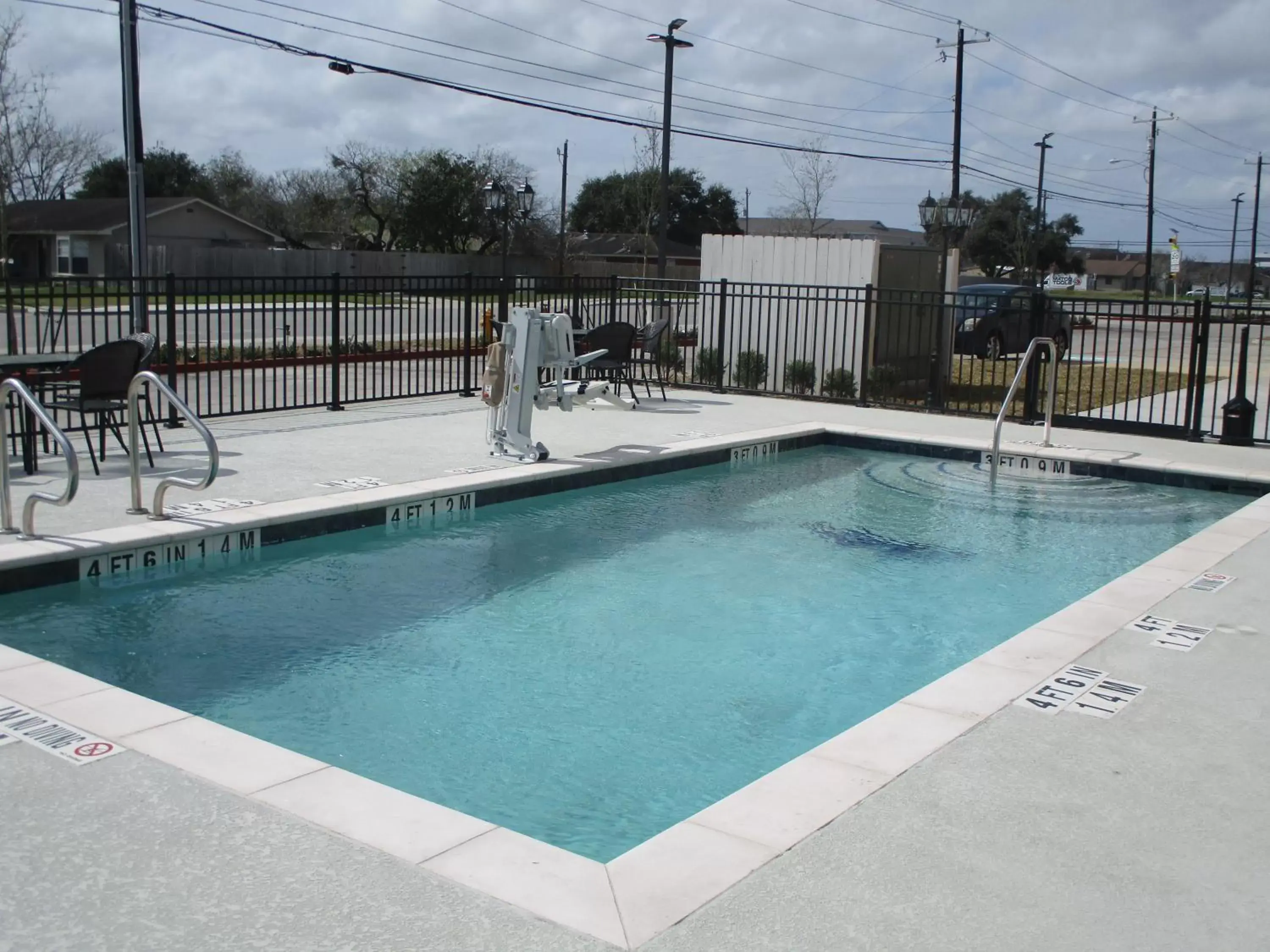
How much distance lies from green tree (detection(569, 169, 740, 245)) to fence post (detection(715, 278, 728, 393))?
5226 centimetres

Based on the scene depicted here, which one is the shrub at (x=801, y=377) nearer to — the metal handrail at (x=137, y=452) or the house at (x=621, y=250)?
the metal handrail at (x=137, y=452)

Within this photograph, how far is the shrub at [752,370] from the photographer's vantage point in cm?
1598

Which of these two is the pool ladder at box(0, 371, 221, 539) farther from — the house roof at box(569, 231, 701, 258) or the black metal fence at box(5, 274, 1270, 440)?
the house roof at box(569, 231, 701, 258)

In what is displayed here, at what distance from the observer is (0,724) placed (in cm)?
423

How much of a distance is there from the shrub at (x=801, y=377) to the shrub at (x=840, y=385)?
0.55ft

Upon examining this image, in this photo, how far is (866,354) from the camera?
15.2m

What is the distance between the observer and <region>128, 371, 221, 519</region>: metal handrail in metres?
6.75

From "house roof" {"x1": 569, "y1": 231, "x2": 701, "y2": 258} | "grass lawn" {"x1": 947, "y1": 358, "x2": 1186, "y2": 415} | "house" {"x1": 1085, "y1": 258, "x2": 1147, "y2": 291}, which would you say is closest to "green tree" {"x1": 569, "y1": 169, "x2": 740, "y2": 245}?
"house roof" {"x1": 569, "y1": 231, "x2": 701, "y2": 258}

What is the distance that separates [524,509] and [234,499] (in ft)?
7.32

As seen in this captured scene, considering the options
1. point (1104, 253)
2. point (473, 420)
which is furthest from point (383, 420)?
point (1104, 253)

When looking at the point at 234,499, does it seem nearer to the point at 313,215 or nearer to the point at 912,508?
the point at 912,508

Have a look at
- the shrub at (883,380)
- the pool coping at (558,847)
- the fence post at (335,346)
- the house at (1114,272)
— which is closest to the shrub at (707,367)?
the shrub at (883,380)

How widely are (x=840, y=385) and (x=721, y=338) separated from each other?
173cm

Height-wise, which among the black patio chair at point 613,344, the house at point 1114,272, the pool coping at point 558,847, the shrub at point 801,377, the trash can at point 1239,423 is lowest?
the pool coping at point 558,847
